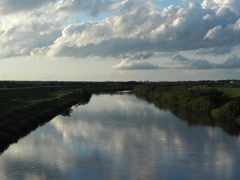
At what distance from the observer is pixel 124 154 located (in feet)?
71.7

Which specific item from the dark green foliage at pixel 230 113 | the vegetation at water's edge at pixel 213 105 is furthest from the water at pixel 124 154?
the dark green foliage at pixel 230 113

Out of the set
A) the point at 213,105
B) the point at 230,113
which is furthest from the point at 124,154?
the point at 213,105

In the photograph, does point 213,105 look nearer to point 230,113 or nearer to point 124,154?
point 230,113

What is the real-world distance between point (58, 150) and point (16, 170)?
16.8 feet

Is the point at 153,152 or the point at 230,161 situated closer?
the point at 230,161

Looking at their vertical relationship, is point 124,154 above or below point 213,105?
below

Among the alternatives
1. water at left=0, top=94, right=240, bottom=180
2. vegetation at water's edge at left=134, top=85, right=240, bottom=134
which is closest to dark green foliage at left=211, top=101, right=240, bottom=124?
vegetation at water's edge at left=134, top=85, right=240, bottom=134

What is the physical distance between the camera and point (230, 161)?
20156 mm

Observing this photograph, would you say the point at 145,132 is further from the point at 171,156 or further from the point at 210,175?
the point at 210,175

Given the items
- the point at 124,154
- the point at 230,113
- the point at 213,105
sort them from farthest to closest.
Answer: the point at 213,105 → the point at 230,113 → the point at 124,154

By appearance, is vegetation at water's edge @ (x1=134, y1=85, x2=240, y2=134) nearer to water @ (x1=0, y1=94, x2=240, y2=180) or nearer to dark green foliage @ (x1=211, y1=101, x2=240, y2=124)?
dark green foliage @ (x1=211, y1=101, x2=240, y2=124)

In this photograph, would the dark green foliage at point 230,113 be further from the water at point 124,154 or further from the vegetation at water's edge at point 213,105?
the water at point 124,154

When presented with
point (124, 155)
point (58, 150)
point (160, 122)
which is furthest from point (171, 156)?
point (160, 122)

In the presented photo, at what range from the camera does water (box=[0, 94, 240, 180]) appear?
17656 millimetres
